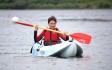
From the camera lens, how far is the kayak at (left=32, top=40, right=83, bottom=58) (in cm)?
2031

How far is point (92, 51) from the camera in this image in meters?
22.8

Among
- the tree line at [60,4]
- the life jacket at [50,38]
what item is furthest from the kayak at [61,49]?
the tree line at [60,4]

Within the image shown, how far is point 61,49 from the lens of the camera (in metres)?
20.4

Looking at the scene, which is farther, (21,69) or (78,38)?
(78,38)

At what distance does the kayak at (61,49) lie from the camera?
20.3 meters

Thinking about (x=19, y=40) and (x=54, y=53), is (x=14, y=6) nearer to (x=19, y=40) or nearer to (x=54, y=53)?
(x=19, y=40)

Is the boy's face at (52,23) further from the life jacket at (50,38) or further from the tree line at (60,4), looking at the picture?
the tree line at (60,4)

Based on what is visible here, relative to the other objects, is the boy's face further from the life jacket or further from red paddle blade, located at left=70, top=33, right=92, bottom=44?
red paddle blade, located at left=70, top=33, right=92, bottom=44

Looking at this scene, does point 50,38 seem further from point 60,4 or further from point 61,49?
point 60,4

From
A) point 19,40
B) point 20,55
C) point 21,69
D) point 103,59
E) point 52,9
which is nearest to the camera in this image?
point 21,69

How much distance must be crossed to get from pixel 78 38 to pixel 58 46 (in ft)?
2.89

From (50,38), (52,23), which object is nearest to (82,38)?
(50,38)

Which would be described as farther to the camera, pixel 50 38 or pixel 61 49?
pixel 50 38

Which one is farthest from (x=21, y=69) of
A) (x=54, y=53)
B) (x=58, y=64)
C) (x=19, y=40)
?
(x=19, y=40)
